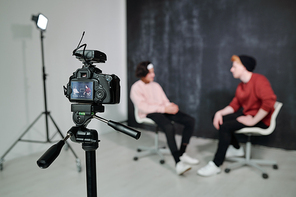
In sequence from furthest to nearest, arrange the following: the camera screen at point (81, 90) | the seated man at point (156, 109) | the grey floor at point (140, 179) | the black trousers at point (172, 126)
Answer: the seated man at point (156, 109) → the black trousers at point (172, 126) → the grey floor at point (140, 179) → the camera screen at point (81, 90)

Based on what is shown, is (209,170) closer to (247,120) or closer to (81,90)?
(247,120)

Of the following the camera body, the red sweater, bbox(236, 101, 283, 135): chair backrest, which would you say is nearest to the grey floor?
bbox(236, 101, 283, 135): chair backrest

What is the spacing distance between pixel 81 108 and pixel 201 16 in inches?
118

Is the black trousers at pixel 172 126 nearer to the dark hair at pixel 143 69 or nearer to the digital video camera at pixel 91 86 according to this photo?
the dark hair at pixel 143 69

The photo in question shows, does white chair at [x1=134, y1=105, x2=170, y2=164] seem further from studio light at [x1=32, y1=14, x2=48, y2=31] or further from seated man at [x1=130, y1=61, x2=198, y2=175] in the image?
studio light at [x1=32, y1=14, x2=48, y2=31]

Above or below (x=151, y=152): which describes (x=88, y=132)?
above

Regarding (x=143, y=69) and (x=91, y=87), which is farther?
(x=143, y=69)

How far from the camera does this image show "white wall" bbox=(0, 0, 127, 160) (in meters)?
2.69

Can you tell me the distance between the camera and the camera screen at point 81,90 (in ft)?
2.91

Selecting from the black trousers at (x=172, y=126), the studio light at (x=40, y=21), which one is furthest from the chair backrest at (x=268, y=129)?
the studio light at (x=40, y=21)

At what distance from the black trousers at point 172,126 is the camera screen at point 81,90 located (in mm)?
1656

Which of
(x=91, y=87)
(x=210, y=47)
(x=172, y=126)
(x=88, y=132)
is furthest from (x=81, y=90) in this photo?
(x=210, y=47)

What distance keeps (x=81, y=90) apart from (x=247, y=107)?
2.07m

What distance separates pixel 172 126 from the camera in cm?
249
